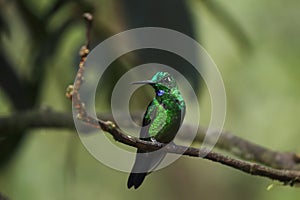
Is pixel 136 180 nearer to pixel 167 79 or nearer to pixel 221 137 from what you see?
pixel 167 79

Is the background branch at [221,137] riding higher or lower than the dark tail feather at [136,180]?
lower

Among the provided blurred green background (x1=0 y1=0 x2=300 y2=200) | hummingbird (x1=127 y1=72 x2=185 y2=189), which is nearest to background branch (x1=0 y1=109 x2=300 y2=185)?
hummingbird (x1=127 y1=72 x2=185 y2=189)

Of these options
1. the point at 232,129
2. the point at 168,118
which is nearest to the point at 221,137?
the point at 168,118

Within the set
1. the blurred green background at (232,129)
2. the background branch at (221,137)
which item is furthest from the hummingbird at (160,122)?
the blurred green background at (232,129)

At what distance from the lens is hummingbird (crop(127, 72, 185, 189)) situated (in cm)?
167

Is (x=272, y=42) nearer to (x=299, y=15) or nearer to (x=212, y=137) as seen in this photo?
(x=299, y=15)

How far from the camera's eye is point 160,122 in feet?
5.63

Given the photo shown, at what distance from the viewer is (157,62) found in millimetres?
2527

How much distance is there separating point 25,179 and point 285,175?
2475mm

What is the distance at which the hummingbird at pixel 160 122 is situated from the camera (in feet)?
5.48

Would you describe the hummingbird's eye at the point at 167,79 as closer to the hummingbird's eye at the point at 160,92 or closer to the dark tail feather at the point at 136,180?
the hummingbird's eye at the point at 160,92

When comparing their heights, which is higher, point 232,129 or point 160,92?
point 160,92

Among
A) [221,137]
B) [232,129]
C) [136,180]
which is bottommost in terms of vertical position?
[232,129]

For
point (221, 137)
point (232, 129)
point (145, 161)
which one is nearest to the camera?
point (145, 161)
